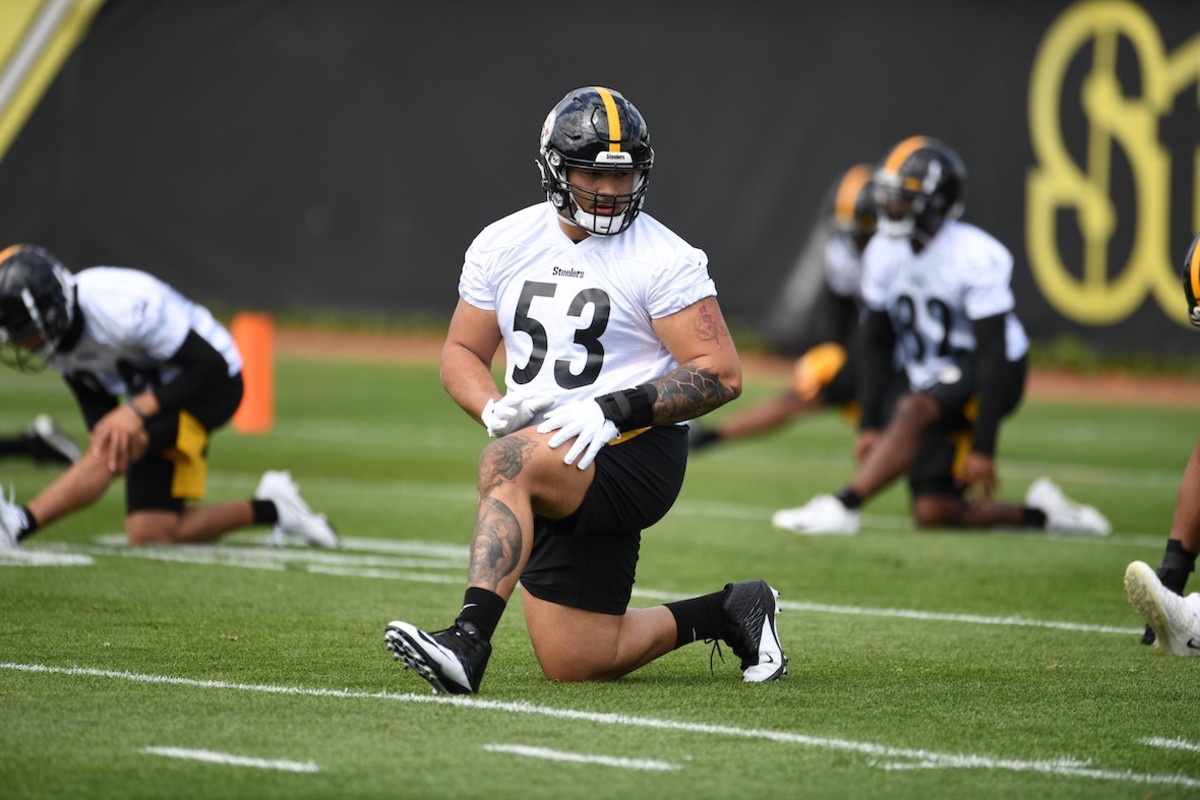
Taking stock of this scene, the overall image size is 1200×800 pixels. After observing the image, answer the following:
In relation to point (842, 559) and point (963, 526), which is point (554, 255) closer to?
point (842, 559)

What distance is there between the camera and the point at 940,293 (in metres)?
9.17

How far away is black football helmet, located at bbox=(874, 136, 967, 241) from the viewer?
9.14m

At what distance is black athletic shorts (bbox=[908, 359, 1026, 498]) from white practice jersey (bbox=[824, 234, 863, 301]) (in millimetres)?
2029

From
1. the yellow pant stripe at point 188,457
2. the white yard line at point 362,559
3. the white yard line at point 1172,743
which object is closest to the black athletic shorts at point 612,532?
the white yard line at point 1172,743

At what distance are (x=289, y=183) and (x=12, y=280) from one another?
43.0ft

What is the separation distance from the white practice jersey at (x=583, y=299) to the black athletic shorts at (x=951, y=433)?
4.19m

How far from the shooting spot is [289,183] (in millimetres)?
20172

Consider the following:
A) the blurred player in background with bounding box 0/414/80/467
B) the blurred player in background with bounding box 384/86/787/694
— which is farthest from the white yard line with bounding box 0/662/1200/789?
the blurred player in background with bounding box 0/414/80/467

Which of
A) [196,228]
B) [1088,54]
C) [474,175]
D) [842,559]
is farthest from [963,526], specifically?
[196,228]

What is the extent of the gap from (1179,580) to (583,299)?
225cm

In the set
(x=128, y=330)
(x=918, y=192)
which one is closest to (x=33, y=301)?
(x=128, y=330)

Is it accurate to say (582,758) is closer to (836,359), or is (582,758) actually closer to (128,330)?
(128,330)

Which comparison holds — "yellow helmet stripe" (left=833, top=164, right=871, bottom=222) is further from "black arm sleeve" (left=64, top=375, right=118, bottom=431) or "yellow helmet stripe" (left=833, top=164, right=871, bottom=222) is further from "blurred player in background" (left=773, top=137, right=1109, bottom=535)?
"black arm sleeve" (left=64, top=375, right=118, bottom=431)

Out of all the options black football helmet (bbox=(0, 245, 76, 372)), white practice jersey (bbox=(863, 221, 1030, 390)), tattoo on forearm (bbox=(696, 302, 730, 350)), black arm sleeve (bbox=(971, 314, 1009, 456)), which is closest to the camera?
tattoo on forearm (bbox=(696, 302, 730, 350))
